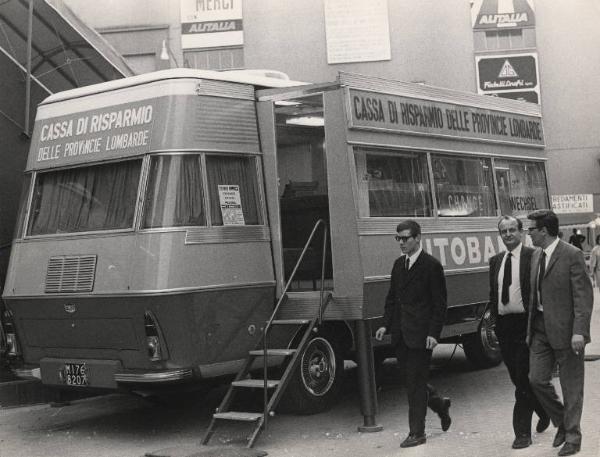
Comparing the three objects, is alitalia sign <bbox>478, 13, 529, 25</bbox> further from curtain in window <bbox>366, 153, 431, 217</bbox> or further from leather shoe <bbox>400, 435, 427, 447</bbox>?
leather shoe <bbox>400, 435, 427, 447</bbox>

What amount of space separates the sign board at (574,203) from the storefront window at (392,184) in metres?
24.7

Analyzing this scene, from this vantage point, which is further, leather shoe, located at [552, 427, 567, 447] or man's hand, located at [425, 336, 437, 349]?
man's hand, located at [425, 336, 437, 349]

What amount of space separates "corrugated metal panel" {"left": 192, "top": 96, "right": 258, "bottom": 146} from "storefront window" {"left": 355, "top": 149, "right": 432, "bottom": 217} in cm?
105

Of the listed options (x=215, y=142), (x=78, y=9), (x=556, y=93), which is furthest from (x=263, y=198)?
(x=556, y=93)

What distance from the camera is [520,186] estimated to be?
12.3 meters

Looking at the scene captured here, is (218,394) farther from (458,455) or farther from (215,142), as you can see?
(458,455)

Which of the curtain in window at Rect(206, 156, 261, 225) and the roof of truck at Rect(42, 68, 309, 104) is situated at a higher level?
the roof of truck at Rect(42, 68, 309, 104)

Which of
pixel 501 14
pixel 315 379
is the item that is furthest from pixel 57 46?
pixel 501 14

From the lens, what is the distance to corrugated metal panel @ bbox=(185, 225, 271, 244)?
8742 millimetres

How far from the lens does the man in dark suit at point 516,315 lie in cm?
747

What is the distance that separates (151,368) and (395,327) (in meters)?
2.15

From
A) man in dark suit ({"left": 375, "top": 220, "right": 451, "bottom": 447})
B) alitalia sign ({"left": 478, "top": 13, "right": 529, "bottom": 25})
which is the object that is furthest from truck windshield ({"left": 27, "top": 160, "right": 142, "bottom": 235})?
alitalia sign ({"left": 478, "top": 13, "right": 529, "bottom": 25})

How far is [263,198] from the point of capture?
31.1 ft

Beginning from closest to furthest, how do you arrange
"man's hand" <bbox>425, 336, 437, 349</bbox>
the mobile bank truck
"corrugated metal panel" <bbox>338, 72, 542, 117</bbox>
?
"man's hand" <bbox>425, 336, 437, 349</bbox> → the mobile bank truck → "corrugated metal panel" <bbox>338, 72, 542, 117</bbox>
